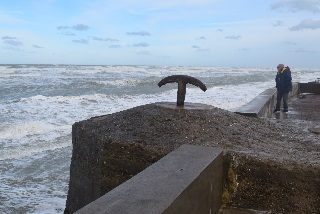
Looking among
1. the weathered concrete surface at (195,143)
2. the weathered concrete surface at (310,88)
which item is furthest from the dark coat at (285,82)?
the weathered concrete surface at (310,88)

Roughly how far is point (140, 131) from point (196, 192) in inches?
41.9

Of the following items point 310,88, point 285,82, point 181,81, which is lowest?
point 310,88

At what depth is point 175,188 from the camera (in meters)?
2.05

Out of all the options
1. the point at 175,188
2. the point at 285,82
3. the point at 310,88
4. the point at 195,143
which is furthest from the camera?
the point at 310,88

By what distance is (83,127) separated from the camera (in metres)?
3.52

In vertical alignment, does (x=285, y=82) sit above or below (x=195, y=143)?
above

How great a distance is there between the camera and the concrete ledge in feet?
5.90

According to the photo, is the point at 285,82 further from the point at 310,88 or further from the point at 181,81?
the point at 181,81

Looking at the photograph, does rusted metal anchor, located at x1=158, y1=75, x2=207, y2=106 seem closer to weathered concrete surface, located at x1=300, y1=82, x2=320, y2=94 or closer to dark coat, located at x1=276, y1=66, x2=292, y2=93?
dark coat, located at x1=276, y1=66, x2=292, y2=93

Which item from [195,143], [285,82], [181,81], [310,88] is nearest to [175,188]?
[195,143]

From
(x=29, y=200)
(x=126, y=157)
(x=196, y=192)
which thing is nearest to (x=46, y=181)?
(x=29, y=200)

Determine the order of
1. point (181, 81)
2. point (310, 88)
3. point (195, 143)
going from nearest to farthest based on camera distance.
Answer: point (195, 143), point (181, 81), point (310, 88)

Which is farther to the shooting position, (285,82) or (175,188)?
(285,82)

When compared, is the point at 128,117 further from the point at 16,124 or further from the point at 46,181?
the point at 16,124
